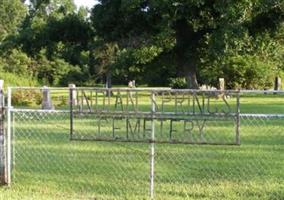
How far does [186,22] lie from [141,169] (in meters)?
28.8

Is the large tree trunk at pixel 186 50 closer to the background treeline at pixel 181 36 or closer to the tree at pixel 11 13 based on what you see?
the background treeline at pixel 181 36

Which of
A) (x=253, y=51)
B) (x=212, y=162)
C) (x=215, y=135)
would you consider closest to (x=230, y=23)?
(x=253, y=51)

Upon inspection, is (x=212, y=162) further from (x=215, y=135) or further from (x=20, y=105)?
(x=20, y=105)

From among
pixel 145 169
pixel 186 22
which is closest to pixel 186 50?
pixel 186 22

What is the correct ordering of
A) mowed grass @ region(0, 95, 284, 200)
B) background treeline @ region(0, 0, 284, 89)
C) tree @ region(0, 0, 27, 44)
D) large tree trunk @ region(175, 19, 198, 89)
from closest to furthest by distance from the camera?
mowed grass @ region(0, 95, 284, 200)
background treeline @ region(0, 0, 284, 89)
large tree trunk @ region(175, 19, 198, 89)
tree @ region(0, 0, 27, 44)

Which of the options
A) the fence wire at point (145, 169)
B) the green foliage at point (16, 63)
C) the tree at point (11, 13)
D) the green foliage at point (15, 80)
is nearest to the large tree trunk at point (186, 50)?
the green foliage at point (15, 80)

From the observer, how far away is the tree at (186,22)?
1394 inches

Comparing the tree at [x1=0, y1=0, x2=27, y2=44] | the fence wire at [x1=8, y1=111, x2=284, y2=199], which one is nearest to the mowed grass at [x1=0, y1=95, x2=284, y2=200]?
the fence wire at [x1=8, y1=111, x2=284, y2=199]

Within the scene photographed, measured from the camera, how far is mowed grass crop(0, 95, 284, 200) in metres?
9.30

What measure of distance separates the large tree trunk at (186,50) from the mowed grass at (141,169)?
24.4 metres

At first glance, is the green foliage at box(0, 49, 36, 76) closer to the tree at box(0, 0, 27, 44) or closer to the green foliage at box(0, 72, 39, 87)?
the green foliage at box(0, 72, 39, 87)

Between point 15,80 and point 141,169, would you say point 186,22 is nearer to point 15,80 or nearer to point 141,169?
point 15,80

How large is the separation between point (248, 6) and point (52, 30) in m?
15.1

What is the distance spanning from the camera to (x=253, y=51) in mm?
40344
